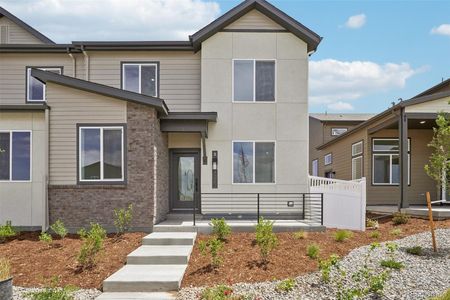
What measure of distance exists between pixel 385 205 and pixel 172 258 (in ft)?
40.9

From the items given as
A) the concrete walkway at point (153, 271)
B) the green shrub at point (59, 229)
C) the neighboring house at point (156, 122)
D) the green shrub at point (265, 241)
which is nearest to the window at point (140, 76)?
the neighboring house at point (156, 122)

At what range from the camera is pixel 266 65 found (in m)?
13.8

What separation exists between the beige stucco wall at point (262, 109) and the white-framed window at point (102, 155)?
310cm

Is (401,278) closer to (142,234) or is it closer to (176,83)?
(142,234)

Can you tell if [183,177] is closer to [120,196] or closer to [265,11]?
[120,196]

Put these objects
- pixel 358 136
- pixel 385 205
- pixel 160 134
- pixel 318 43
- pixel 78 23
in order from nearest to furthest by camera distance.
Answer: pixel 160 134
pixel 318 43
pixel 78 23
pixel 385 205
pixel 358 136

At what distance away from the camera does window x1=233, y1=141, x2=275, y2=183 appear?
533 inches

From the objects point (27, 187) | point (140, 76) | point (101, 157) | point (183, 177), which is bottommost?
point (27, 187)

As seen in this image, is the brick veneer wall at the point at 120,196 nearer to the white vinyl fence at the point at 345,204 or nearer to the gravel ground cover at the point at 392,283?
the gravel ground cover at the point at 392,283

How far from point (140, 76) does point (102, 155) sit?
3921 mm

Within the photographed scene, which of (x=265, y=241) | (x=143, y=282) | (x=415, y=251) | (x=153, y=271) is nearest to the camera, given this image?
(x=143, y=282)

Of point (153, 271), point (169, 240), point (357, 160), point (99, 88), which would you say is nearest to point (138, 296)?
point (153, 271)

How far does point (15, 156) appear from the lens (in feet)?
37.6

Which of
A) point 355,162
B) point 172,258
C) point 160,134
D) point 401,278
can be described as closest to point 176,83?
point 160,134
